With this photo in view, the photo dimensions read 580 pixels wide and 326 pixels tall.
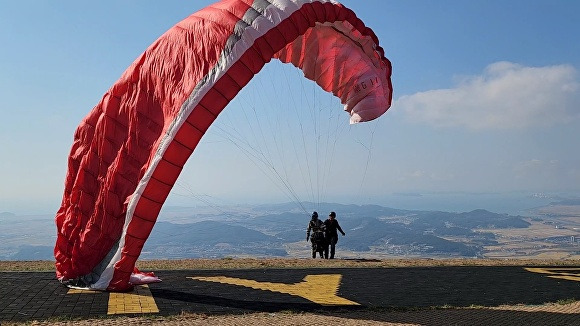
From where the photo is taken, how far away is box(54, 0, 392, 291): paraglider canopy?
9289 mm

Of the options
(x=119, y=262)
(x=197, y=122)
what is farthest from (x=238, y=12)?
(x=119, y=262)

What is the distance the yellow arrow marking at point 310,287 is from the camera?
1004 cm

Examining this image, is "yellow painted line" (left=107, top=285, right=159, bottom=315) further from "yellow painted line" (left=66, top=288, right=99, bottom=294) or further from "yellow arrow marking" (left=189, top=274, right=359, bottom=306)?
"yellow arrow marking" (left=189, top=274, right=359, bottom=306)

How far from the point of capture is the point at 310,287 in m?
11.4

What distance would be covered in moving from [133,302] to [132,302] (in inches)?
0.8

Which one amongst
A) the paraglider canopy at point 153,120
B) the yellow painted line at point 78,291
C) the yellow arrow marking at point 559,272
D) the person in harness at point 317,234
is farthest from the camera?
the person in harness at point 317,234

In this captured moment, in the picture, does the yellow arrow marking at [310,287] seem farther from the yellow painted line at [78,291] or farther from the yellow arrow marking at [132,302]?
the yellow painted line at [78,291]

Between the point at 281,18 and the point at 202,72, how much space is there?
1938mm

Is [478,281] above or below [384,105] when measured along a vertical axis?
below

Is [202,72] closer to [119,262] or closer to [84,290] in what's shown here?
[119,262]

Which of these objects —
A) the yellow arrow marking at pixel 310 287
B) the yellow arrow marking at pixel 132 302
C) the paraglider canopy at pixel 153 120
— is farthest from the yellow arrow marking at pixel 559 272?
the yellow arrow marking at pixel 132 302

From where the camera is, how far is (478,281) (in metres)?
13.1

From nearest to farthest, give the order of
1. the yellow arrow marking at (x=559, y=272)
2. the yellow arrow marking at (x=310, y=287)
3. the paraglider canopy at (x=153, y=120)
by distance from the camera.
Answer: the paraglider canopy at (x=153, y=120), the yellow arrow marking at (x=310, y=287), the yellow arrow marking at (x=559, y=272)

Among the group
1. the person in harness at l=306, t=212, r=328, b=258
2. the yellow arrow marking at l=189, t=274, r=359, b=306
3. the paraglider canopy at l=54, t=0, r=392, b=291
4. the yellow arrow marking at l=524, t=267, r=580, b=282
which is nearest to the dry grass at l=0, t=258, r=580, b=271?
the yellow arrow marking at l=524, t=267, r=580, b=282
